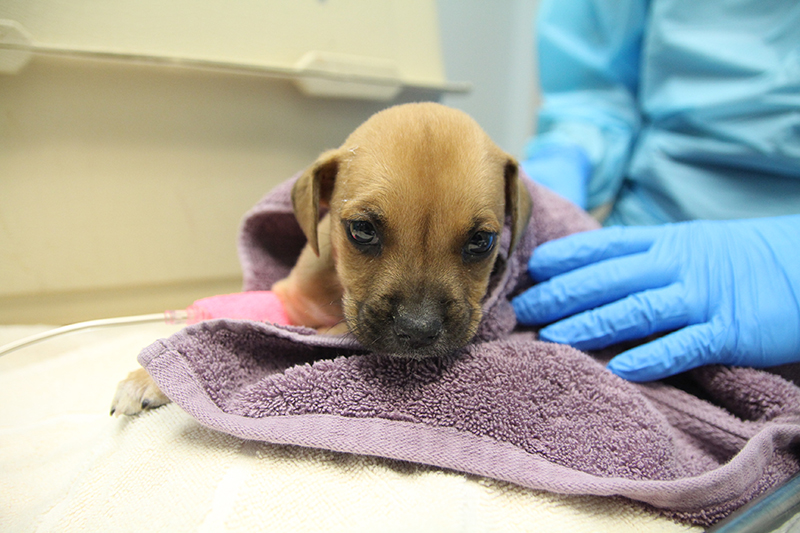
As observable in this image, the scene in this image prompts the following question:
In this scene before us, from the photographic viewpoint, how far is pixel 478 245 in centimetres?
126

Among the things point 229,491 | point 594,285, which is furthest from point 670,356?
point 229,491

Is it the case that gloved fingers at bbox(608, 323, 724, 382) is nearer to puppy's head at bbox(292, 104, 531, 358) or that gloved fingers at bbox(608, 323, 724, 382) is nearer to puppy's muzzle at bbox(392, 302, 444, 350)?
puppy's head at bbox(292, 104, 531, 358)

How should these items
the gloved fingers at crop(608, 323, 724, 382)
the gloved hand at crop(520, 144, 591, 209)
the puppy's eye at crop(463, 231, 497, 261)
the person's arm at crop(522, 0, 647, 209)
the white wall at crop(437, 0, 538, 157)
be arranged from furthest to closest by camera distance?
1. the white wall at crop(437, 0, 538, 157)
2. the person's arm at crop(522, 0, 647, 209)
3. the gloved hand at crop(520, 144, 591, 209)
4. the gloved fingers at crop(608, 323, 724, 382)
5. the puppy's eye at crop(463, 231, 497, 261)

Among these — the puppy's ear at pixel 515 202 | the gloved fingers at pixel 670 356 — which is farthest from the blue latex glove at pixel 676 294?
the puppy's ear at pixel 515 202

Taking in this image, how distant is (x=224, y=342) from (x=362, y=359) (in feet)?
1.30

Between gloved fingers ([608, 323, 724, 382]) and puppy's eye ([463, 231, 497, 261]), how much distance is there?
1.92 feet

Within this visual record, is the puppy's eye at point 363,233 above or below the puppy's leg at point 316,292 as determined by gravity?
above

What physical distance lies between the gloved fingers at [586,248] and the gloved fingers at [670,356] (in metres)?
0.38

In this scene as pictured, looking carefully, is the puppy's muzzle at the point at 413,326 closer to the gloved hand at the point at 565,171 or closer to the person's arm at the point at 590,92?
the gloved hand at the point at 565,171

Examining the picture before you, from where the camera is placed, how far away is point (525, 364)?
1193 mm

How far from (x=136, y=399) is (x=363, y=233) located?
0.81 meters

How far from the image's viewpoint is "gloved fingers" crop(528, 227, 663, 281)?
5.25 feet

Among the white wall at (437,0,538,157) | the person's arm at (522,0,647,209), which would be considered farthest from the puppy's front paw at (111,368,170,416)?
the white wall at (437,0,538,157)

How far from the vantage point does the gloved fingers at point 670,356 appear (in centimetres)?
135
